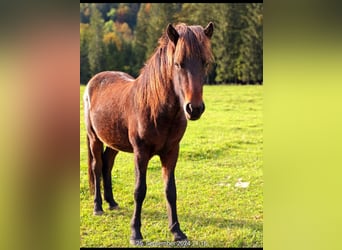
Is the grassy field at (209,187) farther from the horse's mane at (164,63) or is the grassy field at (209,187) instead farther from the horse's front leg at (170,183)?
the horse's mane at (164,63)

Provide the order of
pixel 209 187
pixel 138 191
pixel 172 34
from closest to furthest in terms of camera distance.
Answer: pixel 172 34 → pixel 138 191 → pixel 209 187

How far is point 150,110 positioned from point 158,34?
0.39 metres

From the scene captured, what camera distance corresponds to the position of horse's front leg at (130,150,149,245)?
4.91 feet

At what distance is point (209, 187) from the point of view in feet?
5.37

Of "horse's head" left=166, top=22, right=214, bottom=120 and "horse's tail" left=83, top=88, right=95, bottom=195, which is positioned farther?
"horse's tail" left=83, top=88, right=95, bottom=195

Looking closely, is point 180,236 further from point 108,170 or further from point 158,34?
point 158,34

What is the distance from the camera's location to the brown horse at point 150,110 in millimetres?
1260

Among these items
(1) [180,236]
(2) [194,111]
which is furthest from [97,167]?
(2) [194,111]

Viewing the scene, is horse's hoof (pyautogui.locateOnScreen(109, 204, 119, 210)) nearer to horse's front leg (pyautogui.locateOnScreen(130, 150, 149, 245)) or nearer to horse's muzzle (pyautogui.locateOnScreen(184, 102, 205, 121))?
horse's front leg (pyautogui.locateOnScreen(130, 150, 149, 245))

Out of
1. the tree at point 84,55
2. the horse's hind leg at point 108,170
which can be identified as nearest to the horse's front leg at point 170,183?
the horse's hind leg at point 108,170

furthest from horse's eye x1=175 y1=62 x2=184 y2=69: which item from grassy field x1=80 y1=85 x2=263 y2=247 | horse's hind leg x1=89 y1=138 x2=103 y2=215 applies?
horse's hind leg x1=89 y1=138 x2=103 y2=215

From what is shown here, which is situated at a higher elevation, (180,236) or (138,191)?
(138,191)

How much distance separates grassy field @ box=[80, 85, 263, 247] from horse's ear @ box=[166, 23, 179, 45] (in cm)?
34
